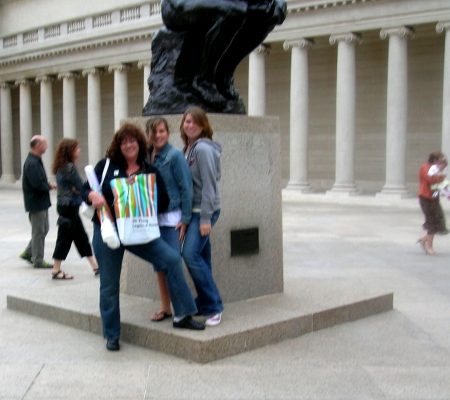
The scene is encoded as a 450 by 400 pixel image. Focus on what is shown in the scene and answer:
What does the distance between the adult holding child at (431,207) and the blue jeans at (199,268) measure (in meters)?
7.45

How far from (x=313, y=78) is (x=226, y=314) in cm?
2764

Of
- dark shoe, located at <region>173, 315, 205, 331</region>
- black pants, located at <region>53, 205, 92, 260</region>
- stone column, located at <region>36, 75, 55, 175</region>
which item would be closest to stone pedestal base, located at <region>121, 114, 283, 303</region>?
dark shoe, located at <region>173, 315, 205, 331</region>

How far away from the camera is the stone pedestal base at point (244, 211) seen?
24.4 ft

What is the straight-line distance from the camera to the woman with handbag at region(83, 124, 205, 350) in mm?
5996

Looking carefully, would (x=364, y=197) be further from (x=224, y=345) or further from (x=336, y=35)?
(x=224, y=345)

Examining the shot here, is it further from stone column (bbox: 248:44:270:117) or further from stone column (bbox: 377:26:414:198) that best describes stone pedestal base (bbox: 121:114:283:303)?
stone column (bbox: 248:44:270:117)

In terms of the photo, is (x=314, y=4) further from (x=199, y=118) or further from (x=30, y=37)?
(x=199, y=118)

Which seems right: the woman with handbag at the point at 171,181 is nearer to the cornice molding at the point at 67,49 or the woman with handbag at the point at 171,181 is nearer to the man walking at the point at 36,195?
the man walking at the point at 36,195

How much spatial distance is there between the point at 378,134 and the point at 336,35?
6.22 meters

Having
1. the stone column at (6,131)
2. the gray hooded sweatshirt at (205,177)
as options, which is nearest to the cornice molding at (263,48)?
the stone column at (6,131)

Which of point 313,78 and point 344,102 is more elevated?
point 313,78

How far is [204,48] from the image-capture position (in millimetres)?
7859

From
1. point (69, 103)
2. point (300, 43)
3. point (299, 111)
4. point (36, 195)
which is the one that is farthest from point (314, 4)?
point (36, 195)

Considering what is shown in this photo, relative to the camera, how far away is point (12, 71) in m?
42.8
